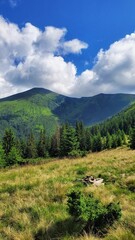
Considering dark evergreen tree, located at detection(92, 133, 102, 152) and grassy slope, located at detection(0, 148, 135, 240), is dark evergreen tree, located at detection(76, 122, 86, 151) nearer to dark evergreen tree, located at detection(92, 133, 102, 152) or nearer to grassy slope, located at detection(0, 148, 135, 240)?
dark evergreen tree, located at detection(92, 133, 102, 152)

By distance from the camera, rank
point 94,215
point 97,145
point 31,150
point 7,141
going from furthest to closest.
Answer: point 97,145 < point 31,150 < point 7,141 < point 94,215

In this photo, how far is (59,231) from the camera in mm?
6488

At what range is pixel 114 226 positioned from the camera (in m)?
6.10

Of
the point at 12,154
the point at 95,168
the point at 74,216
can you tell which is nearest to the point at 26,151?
the point at 12,154

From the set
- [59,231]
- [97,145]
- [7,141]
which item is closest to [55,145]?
[97,145]

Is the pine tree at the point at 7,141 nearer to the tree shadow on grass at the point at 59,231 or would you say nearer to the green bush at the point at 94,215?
the tree shadow on grass at the point at 59,231

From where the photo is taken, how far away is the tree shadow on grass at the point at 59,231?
6.18 meters

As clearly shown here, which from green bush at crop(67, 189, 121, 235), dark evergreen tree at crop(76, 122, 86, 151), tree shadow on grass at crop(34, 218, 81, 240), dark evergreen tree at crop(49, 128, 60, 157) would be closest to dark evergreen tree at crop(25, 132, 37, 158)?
dark evergreen tree at crop(49, 128, 60, 157)

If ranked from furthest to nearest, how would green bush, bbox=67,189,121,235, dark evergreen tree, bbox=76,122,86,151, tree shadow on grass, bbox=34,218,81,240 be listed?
1. dark evergreen tree, bbox=76,122,86,151
2. green bush, bbox=67,189,121,235
3. tree shadow on grass, bbox=34,218,81,240

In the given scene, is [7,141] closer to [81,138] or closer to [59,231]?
[81,138]

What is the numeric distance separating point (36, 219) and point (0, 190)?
14.2ft

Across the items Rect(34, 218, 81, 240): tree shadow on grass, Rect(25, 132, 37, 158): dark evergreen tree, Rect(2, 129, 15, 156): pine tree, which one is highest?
Rect(34, 218, 81, 240): tree shadow on grass

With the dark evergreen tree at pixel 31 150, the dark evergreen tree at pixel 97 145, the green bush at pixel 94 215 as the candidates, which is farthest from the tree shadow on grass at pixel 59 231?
the dark evergreen tree at pixel 97 145

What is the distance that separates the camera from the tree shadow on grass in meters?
6.18
